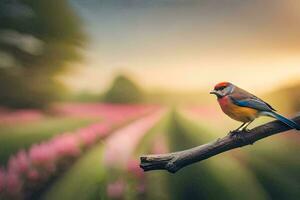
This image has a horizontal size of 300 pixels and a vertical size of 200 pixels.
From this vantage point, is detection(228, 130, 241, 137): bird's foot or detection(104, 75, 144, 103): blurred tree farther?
detection(104, 75, 144, 103): blurred tree

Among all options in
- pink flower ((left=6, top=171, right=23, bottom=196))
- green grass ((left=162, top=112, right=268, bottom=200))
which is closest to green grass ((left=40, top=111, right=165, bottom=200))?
pink flower ((left=6, top=171, right=23, bottom=196))

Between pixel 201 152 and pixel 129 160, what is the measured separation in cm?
40

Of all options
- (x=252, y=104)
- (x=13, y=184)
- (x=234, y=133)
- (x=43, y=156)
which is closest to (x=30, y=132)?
(x=43, y=156)

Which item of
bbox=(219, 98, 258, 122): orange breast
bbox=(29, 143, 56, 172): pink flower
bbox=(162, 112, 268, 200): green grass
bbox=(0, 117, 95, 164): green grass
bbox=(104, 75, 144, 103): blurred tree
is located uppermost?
bbox=(104, 75, 144, 103): blurred tree

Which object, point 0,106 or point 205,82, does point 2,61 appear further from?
point 205,82

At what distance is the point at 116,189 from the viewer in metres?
3.26

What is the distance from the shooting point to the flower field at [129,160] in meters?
3.20

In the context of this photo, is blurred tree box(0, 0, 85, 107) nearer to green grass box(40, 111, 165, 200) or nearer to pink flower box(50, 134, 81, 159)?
pink flower box(50, 134, 81, 159)

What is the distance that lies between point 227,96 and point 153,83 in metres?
0.42

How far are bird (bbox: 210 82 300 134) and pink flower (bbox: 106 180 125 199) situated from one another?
0.67 meters

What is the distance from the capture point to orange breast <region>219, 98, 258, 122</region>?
3.10 metres

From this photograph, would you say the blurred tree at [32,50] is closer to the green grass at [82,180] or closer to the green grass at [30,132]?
the green grass at [30,132]

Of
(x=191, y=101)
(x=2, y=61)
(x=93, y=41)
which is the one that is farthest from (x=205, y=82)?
(x=2, y=61)

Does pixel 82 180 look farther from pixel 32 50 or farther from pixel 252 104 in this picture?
pixel 252 104
